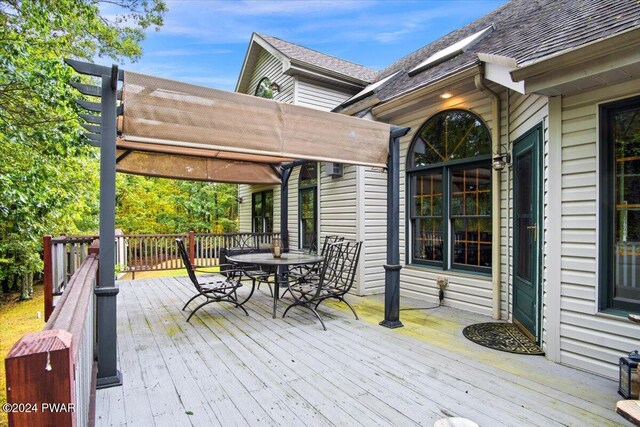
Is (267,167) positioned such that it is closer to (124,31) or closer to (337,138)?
(337,138)

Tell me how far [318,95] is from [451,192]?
4.19 meters

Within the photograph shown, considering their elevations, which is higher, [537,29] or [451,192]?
[537,29]

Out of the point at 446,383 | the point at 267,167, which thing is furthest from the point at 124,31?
the point at 446,383

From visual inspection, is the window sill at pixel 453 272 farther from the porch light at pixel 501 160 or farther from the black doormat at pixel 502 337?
the porch light at pixel 501 160

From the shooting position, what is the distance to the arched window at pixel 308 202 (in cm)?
730

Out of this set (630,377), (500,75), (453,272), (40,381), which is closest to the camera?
(40,381)

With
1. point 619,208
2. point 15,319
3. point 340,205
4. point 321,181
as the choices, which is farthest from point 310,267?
point 15,319

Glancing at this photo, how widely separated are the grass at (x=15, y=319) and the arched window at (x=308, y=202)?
511cm

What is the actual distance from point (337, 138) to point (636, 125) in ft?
8.28

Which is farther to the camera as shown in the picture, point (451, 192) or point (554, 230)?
point (451, 192)

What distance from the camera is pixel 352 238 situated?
6082 mm

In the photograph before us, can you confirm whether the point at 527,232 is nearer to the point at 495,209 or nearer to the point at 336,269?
the point at 495,209

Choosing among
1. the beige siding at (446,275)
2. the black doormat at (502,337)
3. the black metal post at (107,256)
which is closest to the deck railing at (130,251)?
the black metal post at (107,256)

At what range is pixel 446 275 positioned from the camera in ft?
16.5
